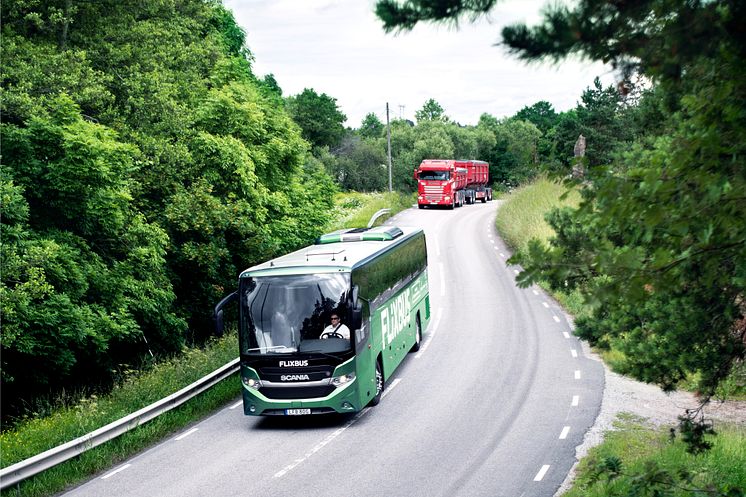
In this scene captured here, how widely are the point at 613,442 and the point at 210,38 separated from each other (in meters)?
28.2

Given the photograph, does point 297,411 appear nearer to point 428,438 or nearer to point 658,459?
point 428,438

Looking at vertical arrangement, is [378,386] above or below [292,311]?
below

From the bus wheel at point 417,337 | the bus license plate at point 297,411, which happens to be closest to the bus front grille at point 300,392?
the bus license plate at point 297,411

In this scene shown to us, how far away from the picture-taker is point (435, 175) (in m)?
58.4

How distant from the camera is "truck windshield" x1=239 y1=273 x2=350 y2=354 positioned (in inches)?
620

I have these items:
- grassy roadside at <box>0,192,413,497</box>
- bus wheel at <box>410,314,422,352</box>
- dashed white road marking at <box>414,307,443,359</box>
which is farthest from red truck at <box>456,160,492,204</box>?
grassy roadside at <box>0,192,413,497</box>

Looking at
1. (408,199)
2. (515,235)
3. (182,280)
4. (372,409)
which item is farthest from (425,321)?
(408,199)

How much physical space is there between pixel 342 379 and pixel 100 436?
14.7 ft

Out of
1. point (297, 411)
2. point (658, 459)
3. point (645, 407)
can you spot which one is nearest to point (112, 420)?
point (297, 411)

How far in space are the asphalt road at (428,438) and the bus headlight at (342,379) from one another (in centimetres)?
96

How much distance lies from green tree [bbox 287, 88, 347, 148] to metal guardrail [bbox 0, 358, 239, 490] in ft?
259

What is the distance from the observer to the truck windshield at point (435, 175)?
58.2m

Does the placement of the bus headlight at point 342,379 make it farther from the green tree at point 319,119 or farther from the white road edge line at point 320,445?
the green tree at point 319,119

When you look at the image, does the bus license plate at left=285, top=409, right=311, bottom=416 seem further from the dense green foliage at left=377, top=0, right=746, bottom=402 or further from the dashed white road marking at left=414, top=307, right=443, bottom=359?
the dense green foliage at left=377, top=0, right=746, bottom=402
